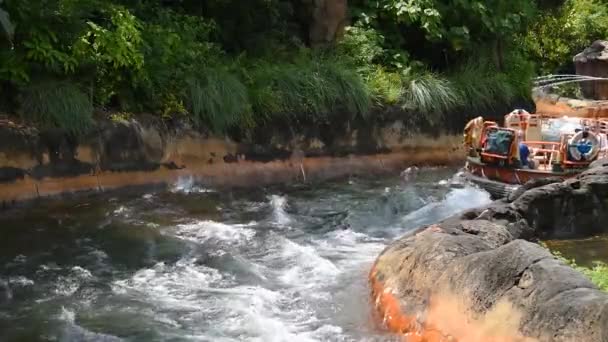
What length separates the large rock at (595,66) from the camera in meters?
20.8

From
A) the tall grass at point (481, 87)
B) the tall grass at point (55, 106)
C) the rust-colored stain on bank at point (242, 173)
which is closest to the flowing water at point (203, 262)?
the rust-colored stain on bank at point (242, 173)

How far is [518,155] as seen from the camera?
1205 cm

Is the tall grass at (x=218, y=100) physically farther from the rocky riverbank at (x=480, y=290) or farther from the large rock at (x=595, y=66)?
the large rock at (x=595, y=66)

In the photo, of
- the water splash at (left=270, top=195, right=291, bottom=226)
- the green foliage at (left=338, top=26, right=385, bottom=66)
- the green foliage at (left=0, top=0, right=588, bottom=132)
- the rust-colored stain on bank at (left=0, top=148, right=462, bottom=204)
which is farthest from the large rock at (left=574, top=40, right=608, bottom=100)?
the water splash at (left=270, top=195, right=291, bottom=226)

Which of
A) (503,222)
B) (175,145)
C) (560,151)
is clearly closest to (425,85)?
(560,151)

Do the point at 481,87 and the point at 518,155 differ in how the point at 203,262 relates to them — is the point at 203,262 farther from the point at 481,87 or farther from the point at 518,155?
the point at 481,87

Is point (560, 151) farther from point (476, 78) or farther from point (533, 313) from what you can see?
point (533, 313)

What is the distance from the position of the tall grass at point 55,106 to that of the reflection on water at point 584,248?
6.30m

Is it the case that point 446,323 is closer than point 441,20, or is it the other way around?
point 446,323

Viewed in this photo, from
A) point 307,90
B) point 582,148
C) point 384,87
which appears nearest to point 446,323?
point 582,148

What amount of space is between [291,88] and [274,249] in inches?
192

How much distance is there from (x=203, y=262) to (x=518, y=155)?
5.75 meters

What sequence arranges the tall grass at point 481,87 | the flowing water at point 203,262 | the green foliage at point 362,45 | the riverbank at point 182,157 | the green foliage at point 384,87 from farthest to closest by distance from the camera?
1. the tall grass at point 481,87
2. the green foliage at point 362,45
3. the green foliage at point 384,87
4. the riverbank at point 182,157
5. the flowing water at point 203,262

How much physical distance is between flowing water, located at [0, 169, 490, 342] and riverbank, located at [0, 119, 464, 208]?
38cm
